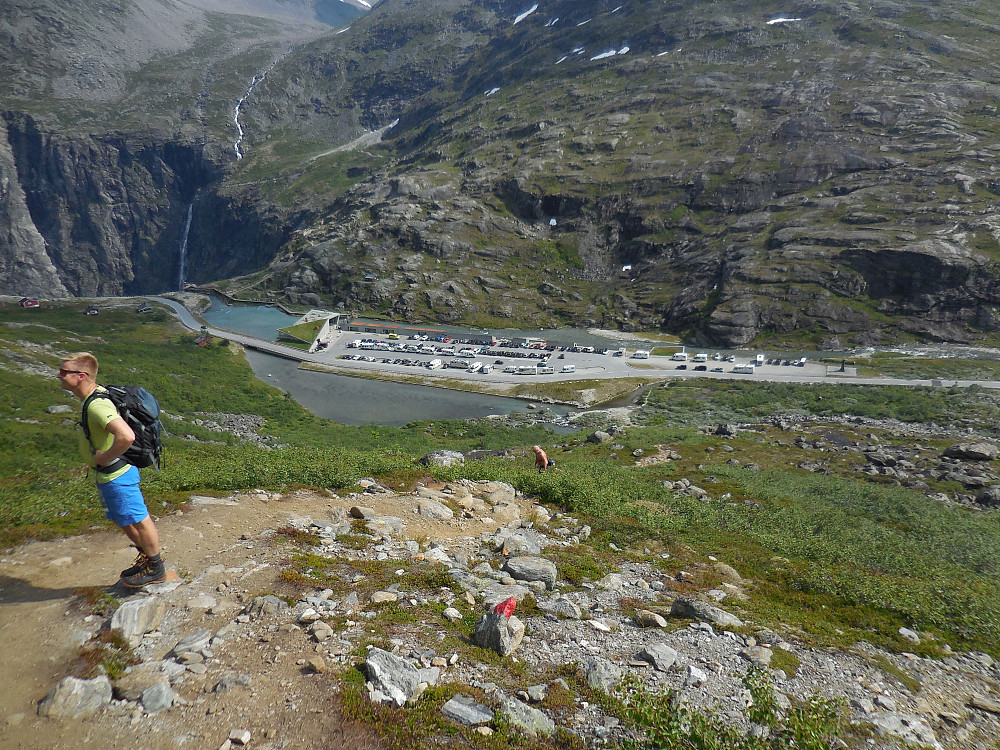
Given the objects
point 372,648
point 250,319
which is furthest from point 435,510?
point 250,319

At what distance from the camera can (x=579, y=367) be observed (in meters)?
84.7

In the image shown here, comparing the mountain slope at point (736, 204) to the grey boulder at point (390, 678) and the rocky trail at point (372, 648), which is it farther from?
the grey boulder at point (390, 678)

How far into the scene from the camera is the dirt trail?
4531 millimetres

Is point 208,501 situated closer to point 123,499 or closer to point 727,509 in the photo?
point 123,499

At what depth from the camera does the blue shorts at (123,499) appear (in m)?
6.52

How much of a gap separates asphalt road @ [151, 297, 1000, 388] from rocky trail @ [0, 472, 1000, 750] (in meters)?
68.8

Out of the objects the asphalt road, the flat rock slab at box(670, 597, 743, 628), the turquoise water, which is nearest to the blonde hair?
the flat rock slab at box(670, 597, 743, 628)

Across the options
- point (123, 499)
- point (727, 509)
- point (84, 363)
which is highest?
point (84, 363)

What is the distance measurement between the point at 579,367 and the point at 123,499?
8055cm

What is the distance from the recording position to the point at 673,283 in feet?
416

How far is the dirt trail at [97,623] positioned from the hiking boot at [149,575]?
169 mm

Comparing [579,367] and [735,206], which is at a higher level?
[735,206]

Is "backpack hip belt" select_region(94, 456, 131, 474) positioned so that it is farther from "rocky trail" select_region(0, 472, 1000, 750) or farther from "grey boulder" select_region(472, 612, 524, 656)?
"grey boulder" select_region(472, 612, 524, 656)

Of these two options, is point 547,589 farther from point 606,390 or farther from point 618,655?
point 606,390
